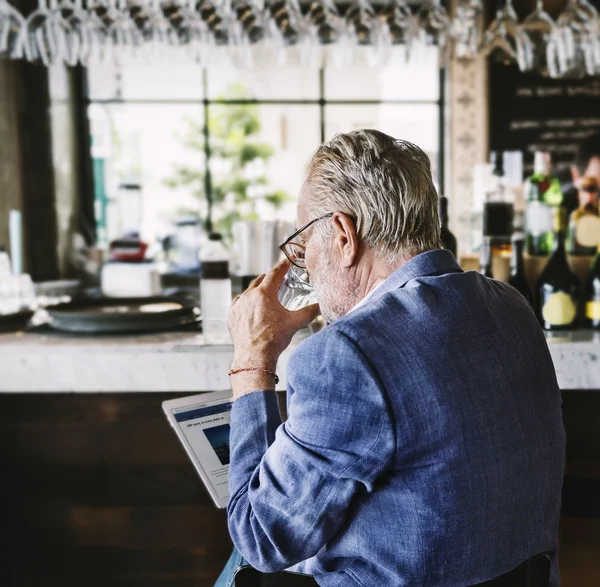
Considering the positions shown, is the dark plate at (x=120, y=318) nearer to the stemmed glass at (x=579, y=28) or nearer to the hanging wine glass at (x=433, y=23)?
the hanging wine glass at (x=433, y=23)

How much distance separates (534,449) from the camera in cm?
94

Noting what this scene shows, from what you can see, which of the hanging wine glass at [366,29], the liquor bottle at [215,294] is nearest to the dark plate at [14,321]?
the liquor bottle at [215,294]

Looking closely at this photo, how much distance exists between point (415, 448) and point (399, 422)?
0.13 feet

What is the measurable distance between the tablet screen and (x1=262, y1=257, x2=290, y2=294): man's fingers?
0.27m

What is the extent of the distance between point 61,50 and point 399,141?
7.10 ft

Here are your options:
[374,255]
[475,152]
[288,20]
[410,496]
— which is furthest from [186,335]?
[475,152]

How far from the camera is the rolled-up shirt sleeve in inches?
34.0

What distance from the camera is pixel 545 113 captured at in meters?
5.27

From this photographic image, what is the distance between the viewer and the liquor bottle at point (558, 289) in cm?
184

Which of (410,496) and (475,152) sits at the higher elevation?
(475,152)

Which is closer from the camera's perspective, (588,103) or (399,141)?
(399,141)

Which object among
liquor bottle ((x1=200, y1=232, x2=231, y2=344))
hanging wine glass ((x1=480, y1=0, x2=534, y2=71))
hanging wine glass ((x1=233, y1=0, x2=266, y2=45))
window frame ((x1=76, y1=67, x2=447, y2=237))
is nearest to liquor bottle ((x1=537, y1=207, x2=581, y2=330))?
liquor bottle ((x1=200, y1=232, x2=231, y2=344))

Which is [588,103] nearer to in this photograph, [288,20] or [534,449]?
[288,20]

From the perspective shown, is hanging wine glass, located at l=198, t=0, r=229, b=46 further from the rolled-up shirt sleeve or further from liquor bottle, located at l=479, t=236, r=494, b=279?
the rolled-up shirt sleeve
